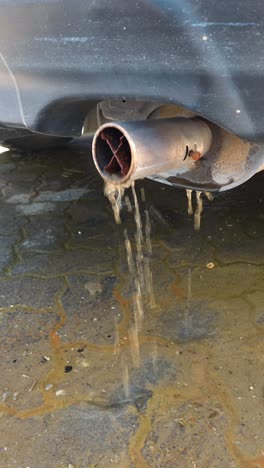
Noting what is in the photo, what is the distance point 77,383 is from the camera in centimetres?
165

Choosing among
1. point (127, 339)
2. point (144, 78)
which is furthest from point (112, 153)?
point (127, 339)

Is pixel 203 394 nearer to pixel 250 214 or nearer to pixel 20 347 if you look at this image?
pixel 20 347

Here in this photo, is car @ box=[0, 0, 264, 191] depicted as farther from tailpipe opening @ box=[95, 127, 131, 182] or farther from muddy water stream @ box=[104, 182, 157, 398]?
muddy water stream @ box=[104, 182, 157, 398]

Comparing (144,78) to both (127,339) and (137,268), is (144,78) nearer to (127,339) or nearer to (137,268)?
(127,339)

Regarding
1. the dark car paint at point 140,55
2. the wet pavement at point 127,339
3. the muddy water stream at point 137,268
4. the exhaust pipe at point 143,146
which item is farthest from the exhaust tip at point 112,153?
the wet pavement at point 127,339

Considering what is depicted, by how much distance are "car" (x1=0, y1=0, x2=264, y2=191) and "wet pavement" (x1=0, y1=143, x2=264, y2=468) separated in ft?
2.00

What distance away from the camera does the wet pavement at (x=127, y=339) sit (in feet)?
4.72

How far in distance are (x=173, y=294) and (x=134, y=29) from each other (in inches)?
45.1

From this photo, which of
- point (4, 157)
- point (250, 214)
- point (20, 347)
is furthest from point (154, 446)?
point (4, 157)

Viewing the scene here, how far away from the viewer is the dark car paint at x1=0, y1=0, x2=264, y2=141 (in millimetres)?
1079

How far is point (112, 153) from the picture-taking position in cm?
127

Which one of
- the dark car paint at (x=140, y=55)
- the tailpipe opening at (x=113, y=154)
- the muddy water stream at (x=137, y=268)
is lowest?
the muddy water stream at (x=137, y=268)

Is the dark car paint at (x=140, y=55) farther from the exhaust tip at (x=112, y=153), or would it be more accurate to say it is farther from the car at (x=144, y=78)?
the exhaust tip at (x=112, y=153)

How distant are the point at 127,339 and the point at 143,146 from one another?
0.86 metres
